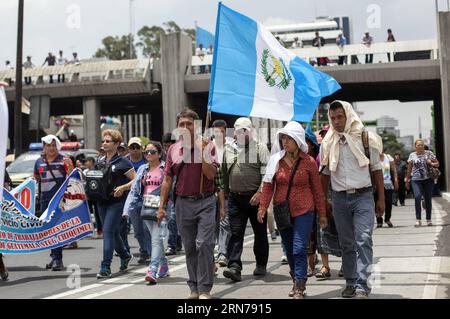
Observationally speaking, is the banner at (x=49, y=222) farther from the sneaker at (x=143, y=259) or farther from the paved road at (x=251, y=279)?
the sneaker at (x=143, y=259)

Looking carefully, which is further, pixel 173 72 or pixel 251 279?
pixel 173 72

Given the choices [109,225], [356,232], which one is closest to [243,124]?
[109,225]

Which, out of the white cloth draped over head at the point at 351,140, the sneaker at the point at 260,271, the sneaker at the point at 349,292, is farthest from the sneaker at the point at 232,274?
the white cloth draped over head at the point at 351,140

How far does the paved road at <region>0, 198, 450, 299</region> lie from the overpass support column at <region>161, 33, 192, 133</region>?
2198 centimetres

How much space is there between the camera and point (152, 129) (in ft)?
164

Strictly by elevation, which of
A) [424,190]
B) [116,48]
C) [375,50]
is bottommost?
[424,190]

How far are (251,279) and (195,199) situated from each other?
1.97 meters

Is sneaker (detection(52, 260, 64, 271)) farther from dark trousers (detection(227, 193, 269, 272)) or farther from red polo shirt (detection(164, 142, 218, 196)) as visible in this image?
red polo shirt (detection(164, 142, 218, 196))

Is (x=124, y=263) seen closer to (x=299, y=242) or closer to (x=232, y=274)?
(x=232, y=274)

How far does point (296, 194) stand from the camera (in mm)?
7840

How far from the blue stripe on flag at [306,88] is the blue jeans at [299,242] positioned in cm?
200

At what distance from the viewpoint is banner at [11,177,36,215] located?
445 inches
